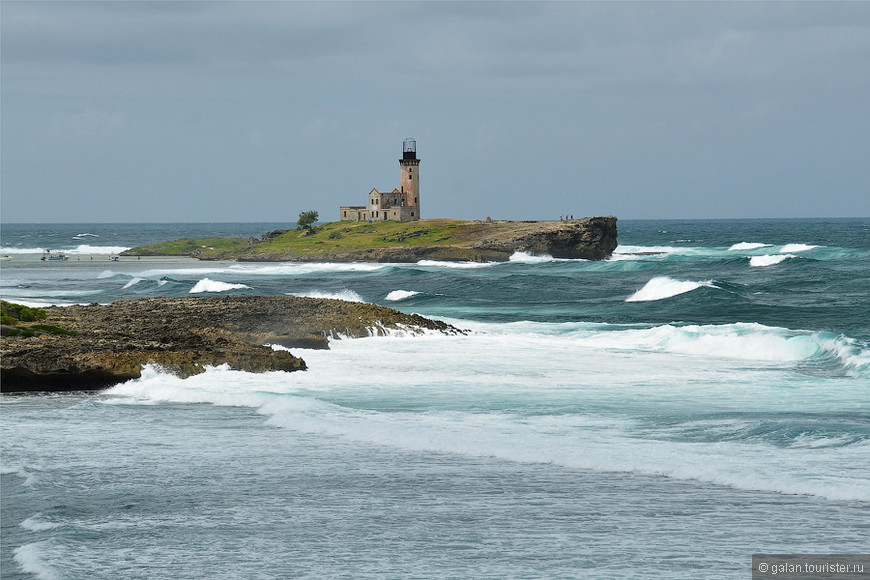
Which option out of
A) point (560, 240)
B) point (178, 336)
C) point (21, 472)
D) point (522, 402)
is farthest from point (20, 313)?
point (560, 240)

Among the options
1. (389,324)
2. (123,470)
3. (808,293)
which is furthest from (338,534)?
(808,293)

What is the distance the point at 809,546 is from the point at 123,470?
1032 cm

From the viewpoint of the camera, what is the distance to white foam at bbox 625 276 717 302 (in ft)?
193

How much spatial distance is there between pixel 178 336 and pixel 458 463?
49.3 feet

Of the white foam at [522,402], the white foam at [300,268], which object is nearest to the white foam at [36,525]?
the white foam at [522,402]

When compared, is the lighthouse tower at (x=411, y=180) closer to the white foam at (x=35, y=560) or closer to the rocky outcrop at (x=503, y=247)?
the rocky outcrop at (x=503, y=247)

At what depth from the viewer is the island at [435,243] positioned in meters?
110

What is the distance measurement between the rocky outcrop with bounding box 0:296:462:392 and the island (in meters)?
68.1

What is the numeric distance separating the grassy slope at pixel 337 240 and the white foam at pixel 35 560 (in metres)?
101

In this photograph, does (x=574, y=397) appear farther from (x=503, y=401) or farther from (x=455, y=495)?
(x=455, y=495)

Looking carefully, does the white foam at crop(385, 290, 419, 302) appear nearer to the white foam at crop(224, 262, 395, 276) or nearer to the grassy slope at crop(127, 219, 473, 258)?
the white foam at crop(224, 262, 395, 276)

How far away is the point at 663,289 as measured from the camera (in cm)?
6025

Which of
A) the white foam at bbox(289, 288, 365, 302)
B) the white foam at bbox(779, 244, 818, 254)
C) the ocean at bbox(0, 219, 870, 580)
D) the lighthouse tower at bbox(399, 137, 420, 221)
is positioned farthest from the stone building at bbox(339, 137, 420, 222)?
the ocean at bbox(0, 219, 870, 580)

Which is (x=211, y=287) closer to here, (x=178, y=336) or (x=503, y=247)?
(x=178, y=336)
